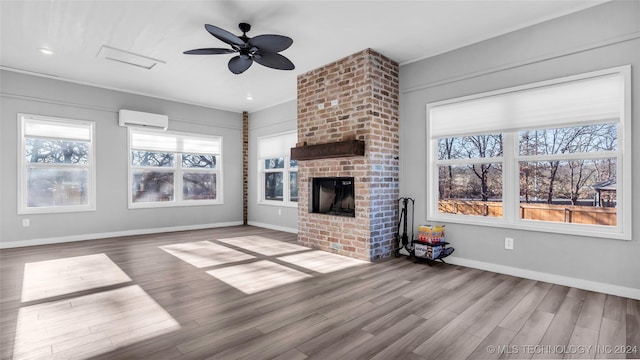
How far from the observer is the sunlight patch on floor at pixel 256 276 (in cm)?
320

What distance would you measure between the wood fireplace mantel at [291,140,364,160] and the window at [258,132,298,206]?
164 centimetres

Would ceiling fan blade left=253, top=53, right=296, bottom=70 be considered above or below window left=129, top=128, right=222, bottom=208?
above

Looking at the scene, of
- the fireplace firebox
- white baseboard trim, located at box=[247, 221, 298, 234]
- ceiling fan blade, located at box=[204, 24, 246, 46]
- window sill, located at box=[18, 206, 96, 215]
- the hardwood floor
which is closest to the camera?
the hardwood floor

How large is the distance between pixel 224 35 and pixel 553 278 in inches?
164

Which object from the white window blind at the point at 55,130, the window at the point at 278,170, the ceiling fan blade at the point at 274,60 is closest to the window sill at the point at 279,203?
the window at the point at 278,170

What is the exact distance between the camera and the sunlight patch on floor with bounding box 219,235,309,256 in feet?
15.6

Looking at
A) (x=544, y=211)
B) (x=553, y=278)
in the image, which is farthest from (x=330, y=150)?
(x=553, y=278)

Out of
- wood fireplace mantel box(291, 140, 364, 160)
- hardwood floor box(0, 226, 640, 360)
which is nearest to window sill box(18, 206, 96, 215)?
hardwood floor box(0, 226, 640, 360)

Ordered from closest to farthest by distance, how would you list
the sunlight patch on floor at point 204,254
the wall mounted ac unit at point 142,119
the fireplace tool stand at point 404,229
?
the sunlight patch on floor at point 204,254
the fireplace tool stand at point 404,229
the wall mounted ac unit at point 142,119

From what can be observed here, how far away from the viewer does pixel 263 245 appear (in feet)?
17.1

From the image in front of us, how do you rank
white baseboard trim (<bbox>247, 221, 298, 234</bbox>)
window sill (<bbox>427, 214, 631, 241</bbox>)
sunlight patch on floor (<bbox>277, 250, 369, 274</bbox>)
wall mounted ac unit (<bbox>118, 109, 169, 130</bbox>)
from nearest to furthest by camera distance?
window sill (<bbox>427, 214, 631, 241</bbox>)
sunlight patch on floor (<bbox>277, 250, 369, 274</bbox>)
wall mounted ac unit (<bbox>118, 109, 169, 130</bbox>)
white baseboard trim (<bbox>247, 221, 298, 234</bbox>)

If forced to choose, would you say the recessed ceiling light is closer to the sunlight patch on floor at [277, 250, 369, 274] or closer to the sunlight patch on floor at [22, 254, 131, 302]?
the sunlight patch on floor at [22, 254, 131, 302]

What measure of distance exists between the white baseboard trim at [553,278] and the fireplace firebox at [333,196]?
5.12 ft

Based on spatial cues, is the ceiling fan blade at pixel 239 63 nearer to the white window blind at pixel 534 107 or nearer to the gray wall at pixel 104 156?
the white window blind at pixel 534 107
